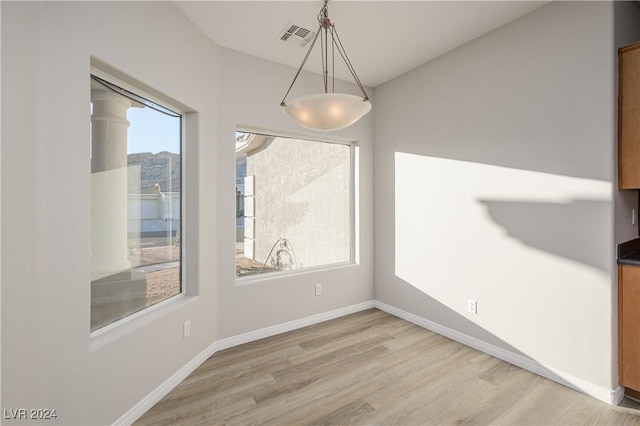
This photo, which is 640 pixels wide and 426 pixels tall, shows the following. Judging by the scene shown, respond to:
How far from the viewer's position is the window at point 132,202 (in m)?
1.84

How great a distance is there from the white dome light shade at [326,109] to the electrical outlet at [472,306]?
2.12 meters

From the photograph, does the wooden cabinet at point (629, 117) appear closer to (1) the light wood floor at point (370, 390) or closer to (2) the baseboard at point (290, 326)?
(1) the light wood floor at point (370, 390)

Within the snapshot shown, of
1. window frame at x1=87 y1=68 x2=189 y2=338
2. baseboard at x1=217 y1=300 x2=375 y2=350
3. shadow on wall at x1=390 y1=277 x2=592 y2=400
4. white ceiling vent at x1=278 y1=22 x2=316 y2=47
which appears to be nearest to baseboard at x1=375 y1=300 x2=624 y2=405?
shadow on wall at x1=390 y1=277 x2=592 y2=400

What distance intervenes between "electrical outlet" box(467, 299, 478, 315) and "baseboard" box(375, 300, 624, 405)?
0.25 m

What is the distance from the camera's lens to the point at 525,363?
2404mm

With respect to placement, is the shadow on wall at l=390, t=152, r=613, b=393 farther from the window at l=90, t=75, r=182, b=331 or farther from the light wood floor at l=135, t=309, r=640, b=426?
the window at l=90, t=75, r=182, b=331

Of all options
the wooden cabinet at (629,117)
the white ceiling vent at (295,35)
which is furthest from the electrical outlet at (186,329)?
the wooden cabinet at (629,117)

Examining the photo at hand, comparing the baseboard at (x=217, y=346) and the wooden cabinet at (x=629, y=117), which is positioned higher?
the wooden cabinet at (x=629, y=117)

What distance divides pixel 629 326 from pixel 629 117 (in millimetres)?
1382

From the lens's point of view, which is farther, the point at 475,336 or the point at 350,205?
the point at 350,205

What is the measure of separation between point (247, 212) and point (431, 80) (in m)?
2.37

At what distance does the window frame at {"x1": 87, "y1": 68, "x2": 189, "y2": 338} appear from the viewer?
1769 millimetres

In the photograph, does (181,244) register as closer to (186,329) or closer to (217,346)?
(186,329)

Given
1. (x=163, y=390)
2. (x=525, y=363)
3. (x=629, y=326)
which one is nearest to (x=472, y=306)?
(x=525, y=363)
